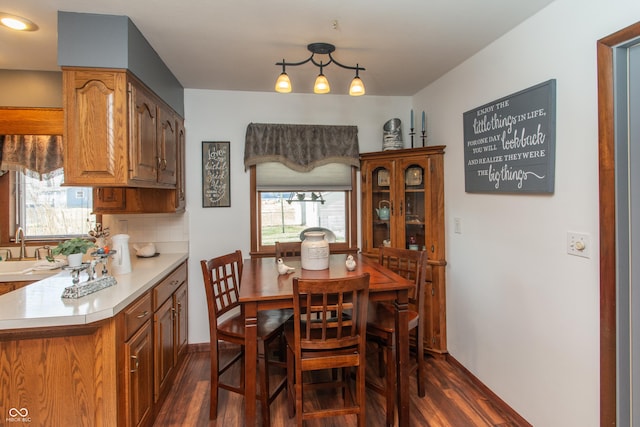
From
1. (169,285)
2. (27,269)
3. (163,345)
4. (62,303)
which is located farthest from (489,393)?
(27,269)

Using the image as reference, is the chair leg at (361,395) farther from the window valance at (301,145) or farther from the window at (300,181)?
the window valance at (301,145)

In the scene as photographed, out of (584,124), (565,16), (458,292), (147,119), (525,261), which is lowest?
(458,292)

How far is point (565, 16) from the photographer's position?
70.5 inches

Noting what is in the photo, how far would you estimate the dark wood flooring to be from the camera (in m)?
2.18

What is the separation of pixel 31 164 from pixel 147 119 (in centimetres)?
148

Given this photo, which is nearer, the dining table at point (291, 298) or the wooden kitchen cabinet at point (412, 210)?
the dining table at point (291, 298)

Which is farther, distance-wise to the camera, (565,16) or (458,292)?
(458,292)

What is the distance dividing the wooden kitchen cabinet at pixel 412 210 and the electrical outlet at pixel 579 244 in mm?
1189

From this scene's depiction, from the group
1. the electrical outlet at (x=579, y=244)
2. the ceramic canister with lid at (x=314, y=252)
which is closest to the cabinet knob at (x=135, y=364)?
the ceramic canister with lid at (x=314, y=252)

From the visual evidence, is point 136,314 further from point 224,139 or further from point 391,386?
point 224,139

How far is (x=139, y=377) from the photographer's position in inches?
74.6

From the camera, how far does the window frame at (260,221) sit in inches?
131

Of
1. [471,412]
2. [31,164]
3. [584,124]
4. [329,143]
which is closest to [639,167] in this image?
[584,124]

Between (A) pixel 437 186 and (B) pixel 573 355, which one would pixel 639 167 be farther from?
(A) pixel 437 186
